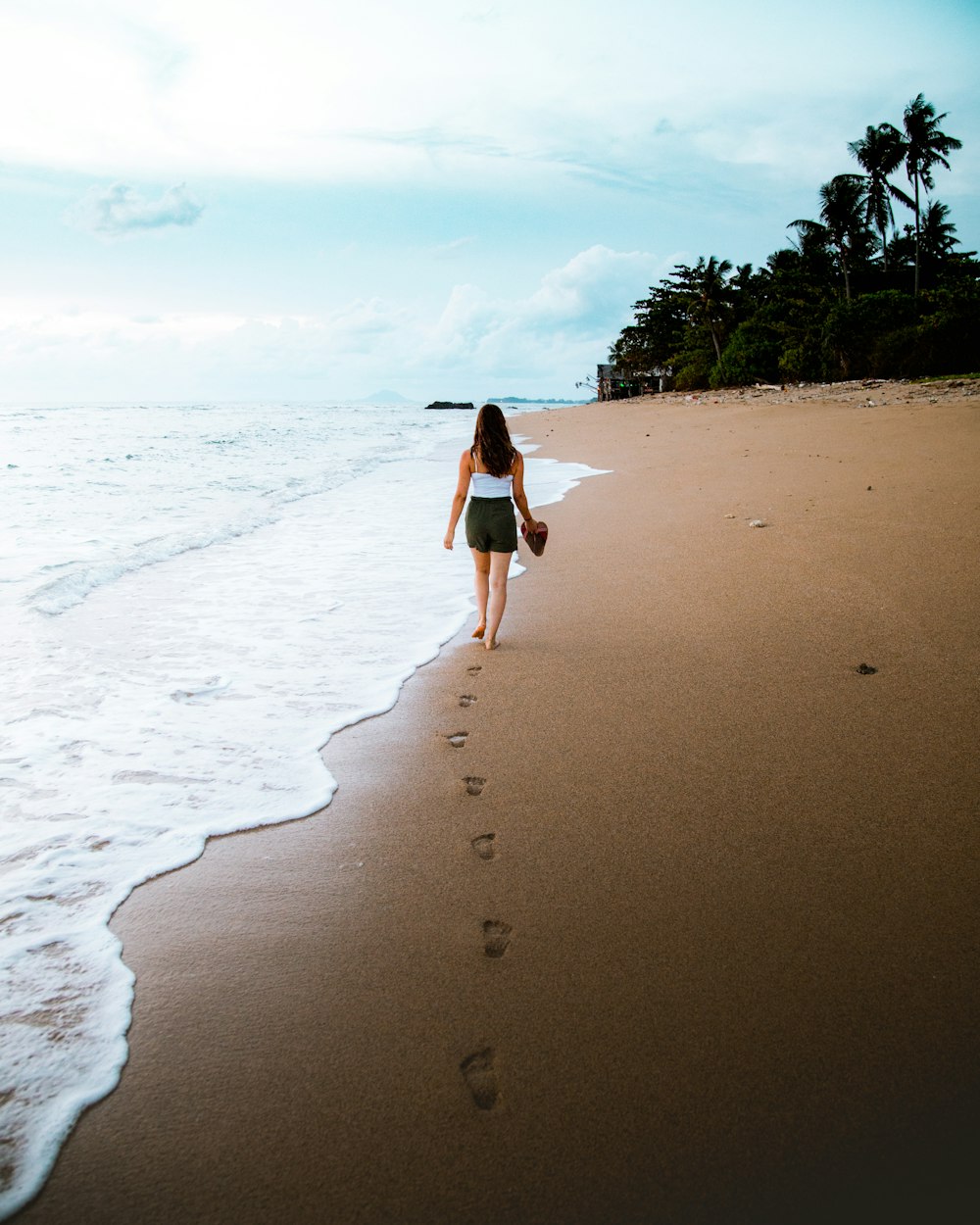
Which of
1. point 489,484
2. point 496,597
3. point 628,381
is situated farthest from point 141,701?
point 628,381

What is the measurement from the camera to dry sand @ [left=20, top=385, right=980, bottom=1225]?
1568mm

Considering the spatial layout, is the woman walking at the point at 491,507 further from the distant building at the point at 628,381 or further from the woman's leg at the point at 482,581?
the distant building at the point at 628,381

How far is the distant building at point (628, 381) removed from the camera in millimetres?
56719

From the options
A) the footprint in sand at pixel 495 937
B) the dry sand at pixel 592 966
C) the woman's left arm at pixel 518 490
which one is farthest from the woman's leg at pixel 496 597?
the footprint in sand at pixel 495 937

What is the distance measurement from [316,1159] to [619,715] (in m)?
2.45

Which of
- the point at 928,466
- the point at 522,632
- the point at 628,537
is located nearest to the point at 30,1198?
the point at 522,632

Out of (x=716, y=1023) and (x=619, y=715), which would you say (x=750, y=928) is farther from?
(x=619, y=715)

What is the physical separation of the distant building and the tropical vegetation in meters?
0.71

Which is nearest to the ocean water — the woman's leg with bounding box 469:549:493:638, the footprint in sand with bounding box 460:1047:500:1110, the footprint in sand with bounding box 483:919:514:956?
the woman's leg with bounding box 469:549:493:638

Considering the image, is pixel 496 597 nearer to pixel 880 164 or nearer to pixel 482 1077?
pixel 482 1077

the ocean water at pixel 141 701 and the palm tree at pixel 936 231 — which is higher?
the palm tree at pixel 936 231

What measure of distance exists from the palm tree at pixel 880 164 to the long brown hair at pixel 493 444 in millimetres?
42083

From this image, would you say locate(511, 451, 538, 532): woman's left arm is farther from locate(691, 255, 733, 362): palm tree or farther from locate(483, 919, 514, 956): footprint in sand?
locate(691, 255, 733, 362): palm tree

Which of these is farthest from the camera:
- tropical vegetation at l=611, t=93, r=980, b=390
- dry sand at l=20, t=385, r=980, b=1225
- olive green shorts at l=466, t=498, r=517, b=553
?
tropical vegetation at l=611, t=93, r=980, b=390
